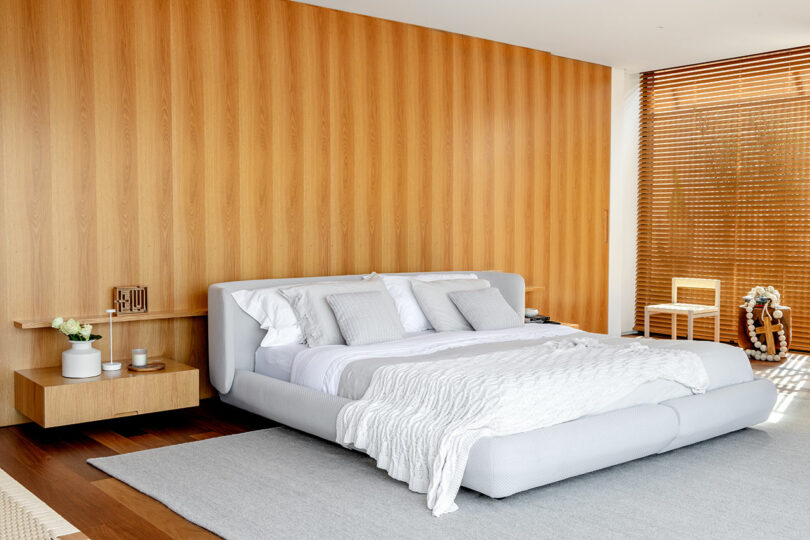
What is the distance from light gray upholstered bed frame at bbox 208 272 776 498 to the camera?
3039mm

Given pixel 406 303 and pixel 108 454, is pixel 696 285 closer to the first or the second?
pixel 406 303

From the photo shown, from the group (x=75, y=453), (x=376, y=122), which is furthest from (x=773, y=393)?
(x=75, y=453)

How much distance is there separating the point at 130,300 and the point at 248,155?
3.96ft

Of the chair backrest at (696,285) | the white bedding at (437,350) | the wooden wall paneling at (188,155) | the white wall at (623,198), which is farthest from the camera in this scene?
the white wall at (623,198)

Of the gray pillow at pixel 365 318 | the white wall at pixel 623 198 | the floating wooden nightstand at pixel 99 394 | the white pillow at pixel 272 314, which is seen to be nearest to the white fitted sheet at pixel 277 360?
the white pillow at pixel 272 314

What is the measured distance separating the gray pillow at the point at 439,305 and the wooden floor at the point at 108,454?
4.00 ft

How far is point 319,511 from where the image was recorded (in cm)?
300

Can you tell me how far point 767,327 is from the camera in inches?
254

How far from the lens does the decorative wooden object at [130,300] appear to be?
178 inches

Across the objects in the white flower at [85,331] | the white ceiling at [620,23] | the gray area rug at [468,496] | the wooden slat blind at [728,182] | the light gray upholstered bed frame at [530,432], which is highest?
the white ceiling at [620,23]


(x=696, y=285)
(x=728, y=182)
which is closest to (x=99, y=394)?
(x=696, y=285)

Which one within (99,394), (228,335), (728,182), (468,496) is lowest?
(468,496)

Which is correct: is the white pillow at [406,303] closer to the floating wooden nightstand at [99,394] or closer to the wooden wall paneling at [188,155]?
the wooden wall paneling at [188,155]

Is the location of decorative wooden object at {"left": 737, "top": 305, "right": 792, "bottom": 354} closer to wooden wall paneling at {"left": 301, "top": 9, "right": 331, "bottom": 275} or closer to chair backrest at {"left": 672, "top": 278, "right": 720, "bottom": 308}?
chair backrest at {"left": 672, "top": 278, "right": 720, "bottom": 308}
